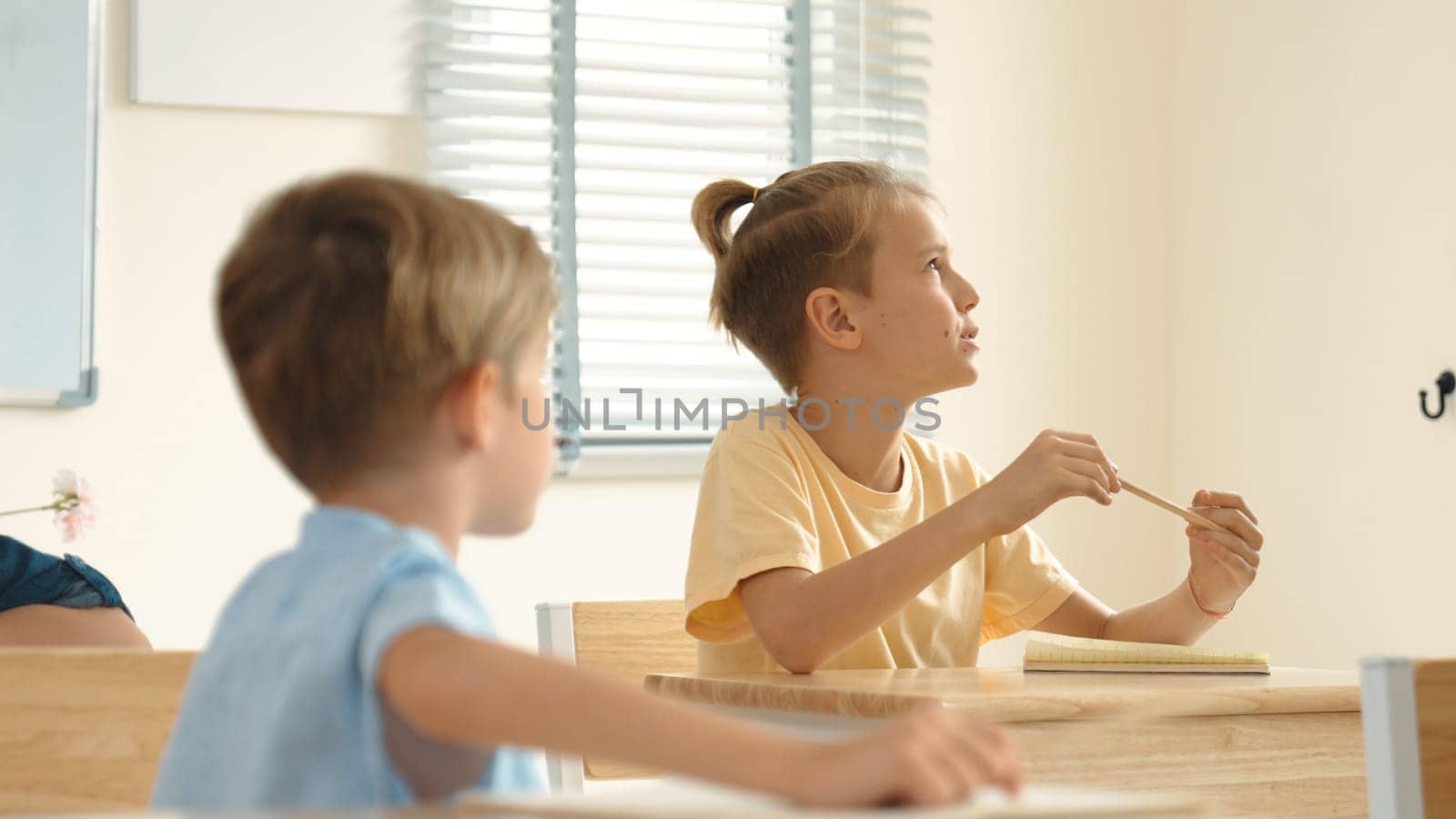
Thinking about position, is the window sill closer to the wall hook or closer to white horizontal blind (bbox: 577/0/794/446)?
white horizontal blind (bbox: 577/0/794/446)

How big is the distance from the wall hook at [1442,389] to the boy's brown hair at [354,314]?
2092 millimetres

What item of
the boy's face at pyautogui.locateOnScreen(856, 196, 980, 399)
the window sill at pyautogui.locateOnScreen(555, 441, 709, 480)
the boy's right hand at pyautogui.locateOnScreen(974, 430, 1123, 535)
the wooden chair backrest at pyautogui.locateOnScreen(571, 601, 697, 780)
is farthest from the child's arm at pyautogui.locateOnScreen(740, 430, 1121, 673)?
the window sill at pyautogui.locateOnScreen(555, 441, 709, 480)

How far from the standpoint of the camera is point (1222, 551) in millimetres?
1584

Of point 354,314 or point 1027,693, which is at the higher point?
point 354,314

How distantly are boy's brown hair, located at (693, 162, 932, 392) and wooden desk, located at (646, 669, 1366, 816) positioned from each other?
1.85ft

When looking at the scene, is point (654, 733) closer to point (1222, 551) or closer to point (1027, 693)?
point (1027, 693)

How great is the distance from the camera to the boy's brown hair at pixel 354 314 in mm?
698

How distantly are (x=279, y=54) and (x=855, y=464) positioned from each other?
4.76 ft

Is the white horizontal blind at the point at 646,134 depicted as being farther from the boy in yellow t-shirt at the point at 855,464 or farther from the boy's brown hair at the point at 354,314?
the boy's brown hair at the point at 354,314

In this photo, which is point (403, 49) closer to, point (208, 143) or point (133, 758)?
point (208, 143)

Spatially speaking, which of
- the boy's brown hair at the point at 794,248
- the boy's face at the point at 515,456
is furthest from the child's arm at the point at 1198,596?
the boy's face at the point at 515,456

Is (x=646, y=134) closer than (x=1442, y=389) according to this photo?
No

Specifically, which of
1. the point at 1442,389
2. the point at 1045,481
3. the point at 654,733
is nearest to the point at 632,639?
the point at 1045,481

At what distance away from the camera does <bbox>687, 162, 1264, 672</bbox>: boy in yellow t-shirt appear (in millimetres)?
1516
